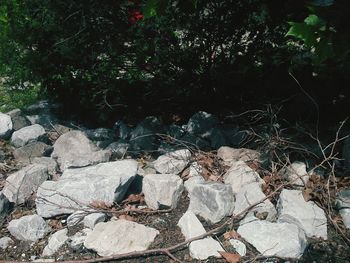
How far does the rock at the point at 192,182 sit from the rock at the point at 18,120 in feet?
8.03

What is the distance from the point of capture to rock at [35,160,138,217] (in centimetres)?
375

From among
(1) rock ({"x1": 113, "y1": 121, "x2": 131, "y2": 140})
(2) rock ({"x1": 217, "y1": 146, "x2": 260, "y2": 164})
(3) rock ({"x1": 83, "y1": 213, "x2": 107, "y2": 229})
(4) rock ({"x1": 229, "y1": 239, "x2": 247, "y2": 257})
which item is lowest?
(1) rock ({"x1": 113, "y1": 121, "x2": 131, "y2": 140})

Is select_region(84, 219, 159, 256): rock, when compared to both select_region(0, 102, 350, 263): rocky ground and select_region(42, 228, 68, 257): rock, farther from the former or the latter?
select_region(42, 228, 68, 257): rock

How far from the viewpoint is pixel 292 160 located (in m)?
4.17

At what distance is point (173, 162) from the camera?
14.0ft

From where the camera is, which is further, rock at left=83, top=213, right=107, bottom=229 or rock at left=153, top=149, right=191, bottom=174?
rock at left=153, top=149, right=191, bottom=174

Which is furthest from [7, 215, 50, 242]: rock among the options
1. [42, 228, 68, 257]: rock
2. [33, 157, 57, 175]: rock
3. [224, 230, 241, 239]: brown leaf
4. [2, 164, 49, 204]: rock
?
[224, 230, 241, 239]: brown leaf

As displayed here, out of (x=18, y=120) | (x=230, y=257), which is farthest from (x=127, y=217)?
(x=18, y=120)

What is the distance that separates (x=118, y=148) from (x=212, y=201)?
1493mm

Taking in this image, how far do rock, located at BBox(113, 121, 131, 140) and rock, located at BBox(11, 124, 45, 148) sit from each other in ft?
2.72

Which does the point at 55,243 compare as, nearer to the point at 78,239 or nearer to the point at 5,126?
the point at 78,239

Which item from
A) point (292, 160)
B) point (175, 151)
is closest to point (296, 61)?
point (292, 160)

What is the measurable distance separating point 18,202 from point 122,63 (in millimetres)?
1831

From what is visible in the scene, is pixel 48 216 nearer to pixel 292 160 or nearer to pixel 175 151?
pixel 175 151
